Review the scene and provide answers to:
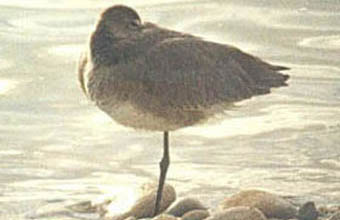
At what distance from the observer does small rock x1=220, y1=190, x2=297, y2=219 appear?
10.5m

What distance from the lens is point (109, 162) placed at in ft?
39.8

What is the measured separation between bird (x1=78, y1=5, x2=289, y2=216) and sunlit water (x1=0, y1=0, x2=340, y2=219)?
90cm

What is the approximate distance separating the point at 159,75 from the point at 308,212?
4.60ft

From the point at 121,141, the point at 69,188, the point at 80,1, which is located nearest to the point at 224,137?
the point at 121,141

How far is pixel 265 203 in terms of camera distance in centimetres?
1055

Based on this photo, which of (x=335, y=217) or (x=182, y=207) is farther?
(x=182, y=207)

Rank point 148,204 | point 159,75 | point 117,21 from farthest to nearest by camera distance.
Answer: point 148,204 < point 117,21 < point 159,75

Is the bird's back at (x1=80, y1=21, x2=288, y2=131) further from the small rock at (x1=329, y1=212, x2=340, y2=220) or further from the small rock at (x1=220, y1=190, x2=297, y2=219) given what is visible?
the small rock at (x1=329, y1=212, x2=340, y2=220)

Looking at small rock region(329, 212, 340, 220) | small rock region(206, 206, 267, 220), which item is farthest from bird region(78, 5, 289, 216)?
small rock region(329, 212, 340, 220)

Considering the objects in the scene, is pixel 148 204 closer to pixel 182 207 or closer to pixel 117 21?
pixel 182 207

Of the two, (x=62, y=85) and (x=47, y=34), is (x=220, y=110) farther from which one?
(x=47, y=34)

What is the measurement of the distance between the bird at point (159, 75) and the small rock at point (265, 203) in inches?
24.3

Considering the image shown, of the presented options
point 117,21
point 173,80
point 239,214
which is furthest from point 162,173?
point 117,21

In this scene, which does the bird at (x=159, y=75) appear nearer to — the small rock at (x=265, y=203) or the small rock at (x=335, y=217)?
the small rock at (x=265, y=203)
